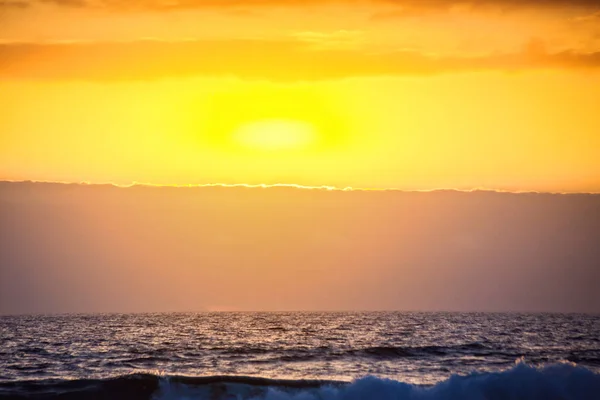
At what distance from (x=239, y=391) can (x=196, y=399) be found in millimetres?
1820

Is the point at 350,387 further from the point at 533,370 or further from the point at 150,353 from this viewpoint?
the point at 150,353

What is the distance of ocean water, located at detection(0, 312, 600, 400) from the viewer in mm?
32719

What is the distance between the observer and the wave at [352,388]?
3212 cm

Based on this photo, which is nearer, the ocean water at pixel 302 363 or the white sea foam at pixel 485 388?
the white sea foam at pixel 485 388

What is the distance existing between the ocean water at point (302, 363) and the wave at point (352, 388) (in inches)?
1.7

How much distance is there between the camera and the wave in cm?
3212

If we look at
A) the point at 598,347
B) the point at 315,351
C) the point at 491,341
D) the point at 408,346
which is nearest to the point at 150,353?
the point at 315,351

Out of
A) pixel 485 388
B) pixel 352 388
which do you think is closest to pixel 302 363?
pixel 352 388

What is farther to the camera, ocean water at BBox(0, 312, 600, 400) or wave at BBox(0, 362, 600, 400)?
ocean water at BBox(0, 312, 600, 400)

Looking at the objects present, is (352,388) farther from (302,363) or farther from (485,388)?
(302,363)

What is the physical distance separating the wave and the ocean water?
4 cm

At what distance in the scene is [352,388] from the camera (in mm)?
32844

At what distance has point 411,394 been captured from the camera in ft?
106

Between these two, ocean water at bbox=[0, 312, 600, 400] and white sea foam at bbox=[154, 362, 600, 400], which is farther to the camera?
ocean water at bbox=[0, 312, 600, 400]
